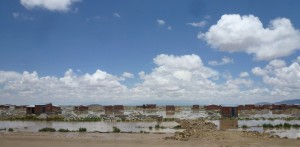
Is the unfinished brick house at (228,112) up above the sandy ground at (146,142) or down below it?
above

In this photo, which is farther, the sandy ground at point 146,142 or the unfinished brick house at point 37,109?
the unfinished brick house at point 37,109

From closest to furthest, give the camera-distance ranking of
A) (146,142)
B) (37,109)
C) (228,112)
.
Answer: (146,142), (228,112), (37,109)

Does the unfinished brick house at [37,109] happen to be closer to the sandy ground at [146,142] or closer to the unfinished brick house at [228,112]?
the unfinished brick house at [228,112]

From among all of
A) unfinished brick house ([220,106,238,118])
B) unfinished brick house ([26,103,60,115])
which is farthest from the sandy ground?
unfinished brick house ([26,103,60,115])

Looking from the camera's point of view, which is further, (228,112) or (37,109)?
(37,109)

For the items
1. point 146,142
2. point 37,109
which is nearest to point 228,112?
point 37,109

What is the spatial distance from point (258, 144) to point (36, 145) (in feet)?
42.8

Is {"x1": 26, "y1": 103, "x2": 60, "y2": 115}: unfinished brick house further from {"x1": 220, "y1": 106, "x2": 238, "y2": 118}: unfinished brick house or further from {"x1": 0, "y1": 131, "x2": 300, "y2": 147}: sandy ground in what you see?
{"x1": 0, "y1": 131, "x2": 300, "y2": 147}: sandy ground

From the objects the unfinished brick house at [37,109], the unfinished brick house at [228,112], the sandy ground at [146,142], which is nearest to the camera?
the sandy ground at [146,142]

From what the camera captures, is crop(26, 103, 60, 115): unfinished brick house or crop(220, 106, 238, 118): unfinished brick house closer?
crop(220, 106, 238, 118): unfinished brick house

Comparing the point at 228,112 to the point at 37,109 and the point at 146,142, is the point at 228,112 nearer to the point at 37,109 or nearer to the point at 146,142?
the point at 37,109

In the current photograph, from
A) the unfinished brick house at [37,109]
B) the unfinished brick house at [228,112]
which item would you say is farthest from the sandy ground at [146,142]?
the unfinished brick house at [37,109]

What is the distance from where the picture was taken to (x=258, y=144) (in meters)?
22.8

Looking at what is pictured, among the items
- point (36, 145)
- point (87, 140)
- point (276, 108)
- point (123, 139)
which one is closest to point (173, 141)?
point (123, 139)
